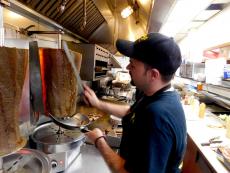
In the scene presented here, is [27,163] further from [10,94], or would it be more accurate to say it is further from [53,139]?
[10,94]

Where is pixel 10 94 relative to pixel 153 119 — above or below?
above

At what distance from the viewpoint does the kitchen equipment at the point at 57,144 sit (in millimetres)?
1112

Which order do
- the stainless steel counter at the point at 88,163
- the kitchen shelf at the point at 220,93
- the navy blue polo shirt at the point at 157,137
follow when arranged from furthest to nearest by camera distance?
the kitchen shelf at the point at 220,93
the stainless steel counter at the point at 88,163
the navy blue polo shirt at the point at 157,137

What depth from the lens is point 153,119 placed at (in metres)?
0.87

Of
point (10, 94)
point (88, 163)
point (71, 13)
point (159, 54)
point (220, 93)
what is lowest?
point (88, 163)

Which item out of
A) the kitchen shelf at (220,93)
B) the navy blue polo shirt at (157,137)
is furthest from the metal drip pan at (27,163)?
the kitchen shelf at (220,93)

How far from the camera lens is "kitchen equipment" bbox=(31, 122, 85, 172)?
111 cm

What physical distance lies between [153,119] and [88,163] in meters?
0.78

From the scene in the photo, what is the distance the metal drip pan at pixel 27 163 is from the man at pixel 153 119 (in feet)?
1.00

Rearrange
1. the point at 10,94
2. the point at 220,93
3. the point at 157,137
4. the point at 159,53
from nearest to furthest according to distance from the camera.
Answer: the point at 10,94 < the point at 157,137 < the point at 159,53 < the point at 220,93

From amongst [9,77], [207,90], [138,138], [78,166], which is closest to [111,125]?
[78,166]

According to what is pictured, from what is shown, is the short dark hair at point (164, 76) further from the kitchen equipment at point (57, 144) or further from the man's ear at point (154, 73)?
the kitchen equipment at point (57, 144)

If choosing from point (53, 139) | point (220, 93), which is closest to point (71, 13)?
point (53, 139)

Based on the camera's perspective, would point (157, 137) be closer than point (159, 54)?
Yes
